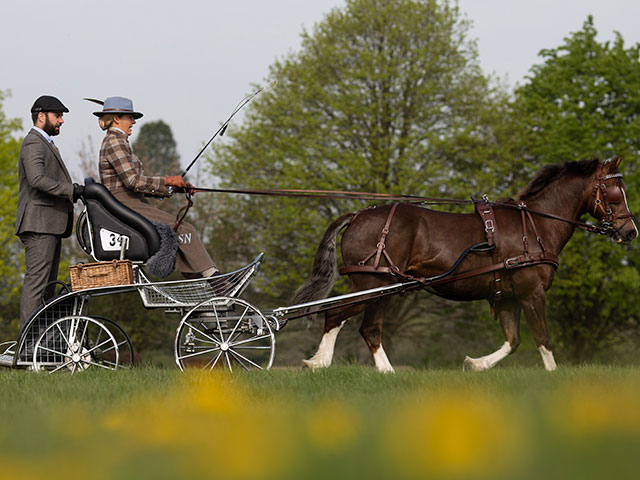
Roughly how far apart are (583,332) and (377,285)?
13584 mm

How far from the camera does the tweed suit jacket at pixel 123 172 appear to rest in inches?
272

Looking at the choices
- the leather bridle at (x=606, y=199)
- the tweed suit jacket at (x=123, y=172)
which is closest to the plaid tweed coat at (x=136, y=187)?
the tweed suit jacket at (x=123, y=172)

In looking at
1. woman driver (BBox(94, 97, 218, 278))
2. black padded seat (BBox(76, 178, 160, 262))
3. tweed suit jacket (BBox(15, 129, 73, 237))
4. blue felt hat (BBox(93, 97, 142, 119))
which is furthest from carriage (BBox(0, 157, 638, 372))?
blue felt hat (BBox(93, 97, 142, 119))

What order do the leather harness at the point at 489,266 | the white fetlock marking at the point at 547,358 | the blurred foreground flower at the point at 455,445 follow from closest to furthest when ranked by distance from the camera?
1. the blurred foreground flower at the point at 455,445
2. the leather harness at the point at 489,266
3. the white fetlock marking at the point at 547,358

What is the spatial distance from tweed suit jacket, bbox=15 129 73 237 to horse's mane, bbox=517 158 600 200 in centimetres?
438

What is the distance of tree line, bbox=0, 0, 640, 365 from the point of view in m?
18.8

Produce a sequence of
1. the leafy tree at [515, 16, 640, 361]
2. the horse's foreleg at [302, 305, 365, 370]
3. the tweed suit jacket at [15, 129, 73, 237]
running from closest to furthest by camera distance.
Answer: the tweed suit jacket at [15, 129, 73, 237]
the horse's foreleg at [302, 305, 365, 370]
the leafy tree at [515, 16, 640, 361]

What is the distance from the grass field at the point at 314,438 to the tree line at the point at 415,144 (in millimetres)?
14884

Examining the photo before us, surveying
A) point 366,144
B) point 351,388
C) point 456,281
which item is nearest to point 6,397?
point 351,388

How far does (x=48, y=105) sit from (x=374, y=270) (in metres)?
3.27

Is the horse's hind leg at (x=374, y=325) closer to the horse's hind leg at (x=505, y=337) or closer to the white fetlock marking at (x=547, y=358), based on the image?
the horse's hind leg at (x=505, y=337)

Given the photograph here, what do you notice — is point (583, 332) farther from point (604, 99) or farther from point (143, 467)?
point (143, 467)

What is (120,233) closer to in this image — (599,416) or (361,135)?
(599,416)

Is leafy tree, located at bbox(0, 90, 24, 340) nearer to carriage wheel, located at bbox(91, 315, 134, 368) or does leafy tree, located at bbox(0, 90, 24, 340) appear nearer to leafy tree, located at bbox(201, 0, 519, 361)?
carriage wheel, located at bbox(91, 315, 134, 368)
